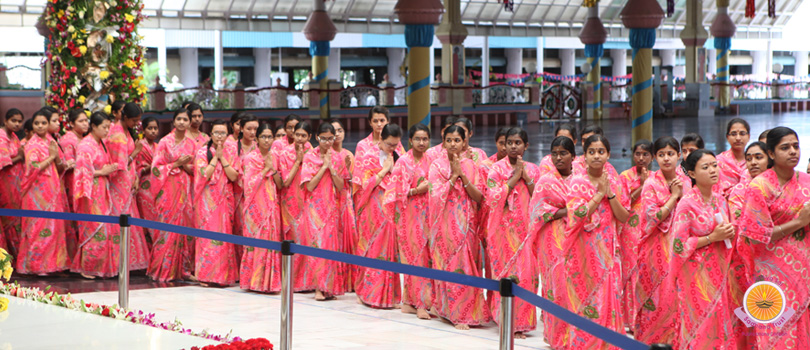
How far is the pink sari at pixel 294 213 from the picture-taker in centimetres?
757

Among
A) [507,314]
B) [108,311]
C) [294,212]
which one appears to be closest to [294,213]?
[294,212]

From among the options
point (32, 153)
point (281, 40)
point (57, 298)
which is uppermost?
point (281, 40)

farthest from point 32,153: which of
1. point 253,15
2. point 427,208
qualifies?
A: point 253,15

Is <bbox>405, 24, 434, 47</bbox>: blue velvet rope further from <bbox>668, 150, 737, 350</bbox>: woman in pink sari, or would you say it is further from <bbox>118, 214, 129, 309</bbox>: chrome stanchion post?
<bbox>668, 150, 737, 350</bbox>: woman in pink sari

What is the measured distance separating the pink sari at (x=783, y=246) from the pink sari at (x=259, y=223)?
152 inches

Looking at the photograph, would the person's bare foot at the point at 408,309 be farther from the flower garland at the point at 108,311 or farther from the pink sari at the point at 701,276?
the pink sari at the point at 701,276

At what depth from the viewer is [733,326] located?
5.06 meters

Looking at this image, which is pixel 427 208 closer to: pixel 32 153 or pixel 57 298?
Result: pixel 57 298

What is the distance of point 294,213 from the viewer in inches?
303

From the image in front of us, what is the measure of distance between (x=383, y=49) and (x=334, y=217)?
93.1 feet

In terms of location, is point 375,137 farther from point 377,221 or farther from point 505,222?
point 505,222

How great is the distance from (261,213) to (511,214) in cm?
222

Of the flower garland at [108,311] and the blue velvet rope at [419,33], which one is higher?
the blue velvet rope at [419,33]

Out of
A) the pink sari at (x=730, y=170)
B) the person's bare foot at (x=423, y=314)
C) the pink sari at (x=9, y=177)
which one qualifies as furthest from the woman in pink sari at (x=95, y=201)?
the pink sari at (x=730, y=170)
